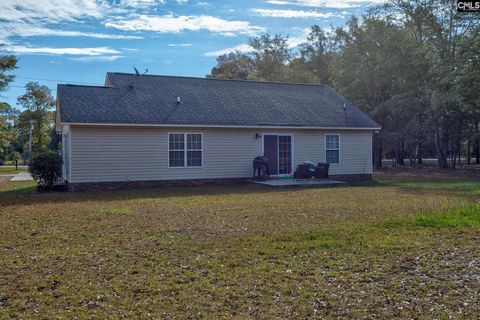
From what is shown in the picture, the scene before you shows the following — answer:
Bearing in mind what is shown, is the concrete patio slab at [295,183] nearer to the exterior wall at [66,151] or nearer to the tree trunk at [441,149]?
the exterior wall at [66,151]

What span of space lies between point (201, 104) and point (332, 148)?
597cm

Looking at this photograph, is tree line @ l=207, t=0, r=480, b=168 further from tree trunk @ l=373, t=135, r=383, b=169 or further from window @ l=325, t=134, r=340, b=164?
window @ l=325, t=134, r=340, b=164

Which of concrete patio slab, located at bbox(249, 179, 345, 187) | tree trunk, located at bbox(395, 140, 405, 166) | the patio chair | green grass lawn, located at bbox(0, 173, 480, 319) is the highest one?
tree trunk, located at bbox(395, 140, 405, 166)

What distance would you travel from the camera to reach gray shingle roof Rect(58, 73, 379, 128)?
16281 mm

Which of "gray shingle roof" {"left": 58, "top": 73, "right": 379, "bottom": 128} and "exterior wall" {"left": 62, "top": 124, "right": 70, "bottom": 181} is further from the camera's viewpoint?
"gray shingle roof" {"left": 58, "top": 73, "right": 379, "bottom": 128}

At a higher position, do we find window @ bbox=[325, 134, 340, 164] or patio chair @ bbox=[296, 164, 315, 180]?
window @ bbox=[325, 134, 340, 164]

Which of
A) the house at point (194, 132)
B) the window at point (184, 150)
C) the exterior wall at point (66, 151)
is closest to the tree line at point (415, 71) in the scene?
the house at point (194, 132)

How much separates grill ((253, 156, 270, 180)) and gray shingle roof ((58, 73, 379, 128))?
141 centimetres

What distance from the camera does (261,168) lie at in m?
18.0

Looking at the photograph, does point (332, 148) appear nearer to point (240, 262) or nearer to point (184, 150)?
point (184, 150)

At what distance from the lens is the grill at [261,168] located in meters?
17.8

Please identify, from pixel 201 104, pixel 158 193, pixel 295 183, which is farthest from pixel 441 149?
pixel 158 193

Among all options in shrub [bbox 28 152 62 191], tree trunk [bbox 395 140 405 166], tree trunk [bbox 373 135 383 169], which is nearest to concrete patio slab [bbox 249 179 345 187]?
shrub [bbox 28 152 62 191]

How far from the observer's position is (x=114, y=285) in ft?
15.8
